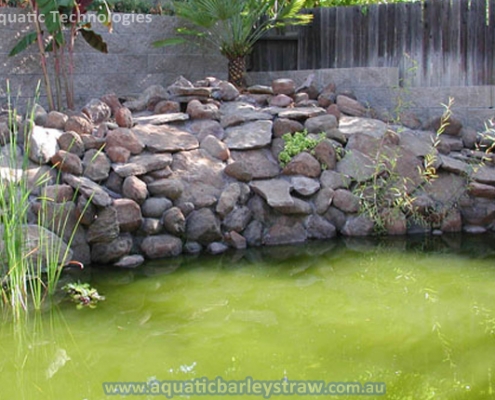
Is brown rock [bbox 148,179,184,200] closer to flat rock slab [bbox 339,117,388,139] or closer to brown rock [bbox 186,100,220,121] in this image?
brown rock [bbox 186,100,220,121]

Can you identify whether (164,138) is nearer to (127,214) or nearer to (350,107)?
(127,214)

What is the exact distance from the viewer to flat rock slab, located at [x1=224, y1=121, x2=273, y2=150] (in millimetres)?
7016

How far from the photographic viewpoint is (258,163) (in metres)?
6.97

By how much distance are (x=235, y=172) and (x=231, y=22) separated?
9.00ft

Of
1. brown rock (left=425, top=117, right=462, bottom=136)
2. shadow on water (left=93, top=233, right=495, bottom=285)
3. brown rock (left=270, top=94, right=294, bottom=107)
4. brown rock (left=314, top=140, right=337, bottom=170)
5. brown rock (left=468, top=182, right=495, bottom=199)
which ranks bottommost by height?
shadow on water (left=93, top=233, right=495, bottom=285)

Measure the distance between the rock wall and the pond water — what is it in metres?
0.46

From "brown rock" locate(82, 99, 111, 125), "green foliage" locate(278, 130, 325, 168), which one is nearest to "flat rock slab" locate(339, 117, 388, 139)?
"green foliage" locate(278, 130, 325, 168)

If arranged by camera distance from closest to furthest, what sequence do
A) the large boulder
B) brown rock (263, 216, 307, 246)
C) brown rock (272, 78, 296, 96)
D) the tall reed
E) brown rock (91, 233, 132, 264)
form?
the tall reed
brown rock (91, 233, 132, 264)
the large boulder
brown rock (263, 216, 307, 246)
brown rock (272, 78, 296, 96)

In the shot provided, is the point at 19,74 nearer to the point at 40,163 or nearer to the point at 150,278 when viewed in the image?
the point at 40,163

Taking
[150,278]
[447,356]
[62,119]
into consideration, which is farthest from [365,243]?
[62,119]

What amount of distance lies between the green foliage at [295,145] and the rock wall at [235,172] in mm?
77

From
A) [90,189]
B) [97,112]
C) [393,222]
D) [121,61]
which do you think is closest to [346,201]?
[393,222]

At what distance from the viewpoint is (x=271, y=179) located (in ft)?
22.6

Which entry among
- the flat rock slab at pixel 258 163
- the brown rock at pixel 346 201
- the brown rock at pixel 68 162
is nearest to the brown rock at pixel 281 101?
the flat rock slab at pixel 258 163
